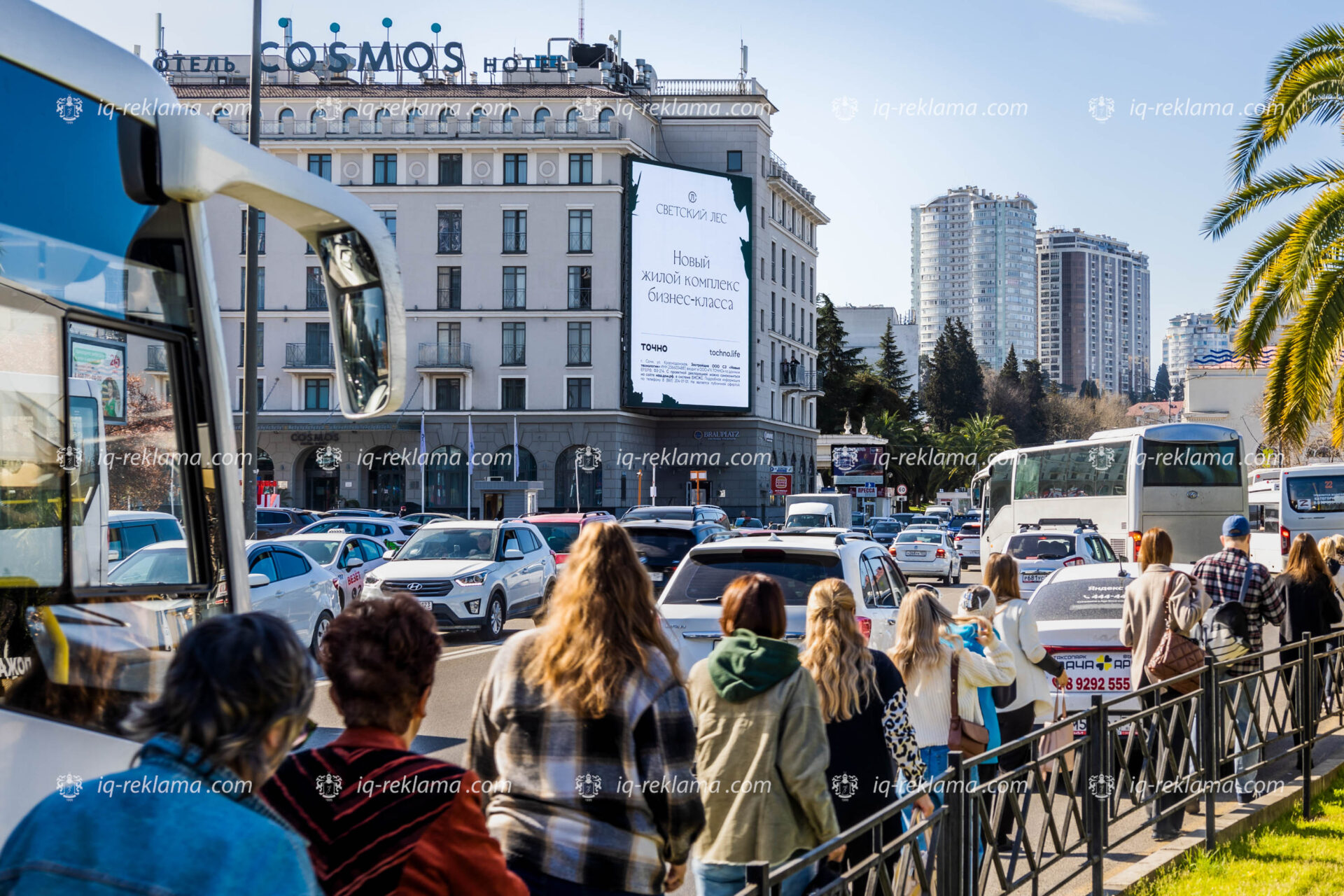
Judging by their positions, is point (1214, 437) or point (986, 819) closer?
point (986, 819)

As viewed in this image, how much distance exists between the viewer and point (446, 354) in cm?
6169

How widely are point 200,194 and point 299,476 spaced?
198ft

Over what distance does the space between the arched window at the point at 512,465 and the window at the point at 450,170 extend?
1384 cm

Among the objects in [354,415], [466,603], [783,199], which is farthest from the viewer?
[783,199]

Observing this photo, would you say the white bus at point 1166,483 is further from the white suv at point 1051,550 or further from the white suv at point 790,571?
the white suv at point 790,571

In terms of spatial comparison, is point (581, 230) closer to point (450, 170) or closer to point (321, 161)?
point (450, 170)

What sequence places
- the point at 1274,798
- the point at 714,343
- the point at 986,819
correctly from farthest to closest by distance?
the point at 714,343
the point at 1274,798
the point at 986,819

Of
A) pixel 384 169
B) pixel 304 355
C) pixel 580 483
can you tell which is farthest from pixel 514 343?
pixel 384 169

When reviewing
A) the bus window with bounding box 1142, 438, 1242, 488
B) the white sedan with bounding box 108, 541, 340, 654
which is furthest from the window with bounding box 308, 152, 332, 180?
the white sedan with bounding box 108, 541, 340, 654

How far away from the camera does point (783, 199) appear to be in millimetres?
72250

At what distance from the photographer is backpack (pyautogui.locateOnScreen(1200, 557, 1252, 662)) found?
321 inches

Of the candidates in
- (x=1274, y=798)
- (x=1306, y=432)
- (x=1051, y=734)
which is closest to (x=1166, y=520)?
(x=1306, y=432)

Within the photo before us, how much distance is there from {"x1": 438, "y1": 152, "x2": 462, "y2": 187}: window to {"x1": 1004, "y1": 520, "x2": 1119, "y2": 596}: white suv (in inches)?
1730

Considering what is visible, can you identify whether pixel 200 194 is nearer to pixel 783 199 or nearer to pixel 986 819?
pixel 986 819
